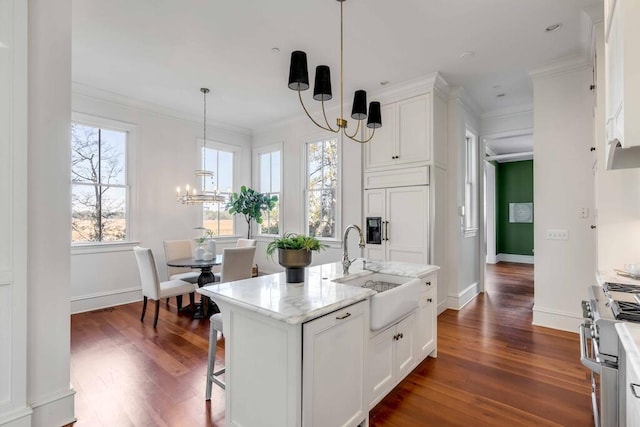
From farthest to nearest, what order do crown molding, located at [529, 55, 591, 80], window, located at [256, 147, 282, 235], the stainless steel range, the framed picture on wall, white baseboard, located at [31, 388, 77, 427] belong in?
the framed picture on wall
window, located at [256, 147, 282, 235]
crown molding, located at [529, 55, 591, 80]
white baseboard, located at [31, 388, 77, 427]
the stainless steel range

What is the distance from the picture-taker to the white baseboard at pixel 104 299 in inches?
164

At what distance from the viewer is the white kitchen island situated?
1423mm

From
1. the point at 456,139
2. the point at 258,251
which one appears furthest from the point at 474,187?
the point at 258,251

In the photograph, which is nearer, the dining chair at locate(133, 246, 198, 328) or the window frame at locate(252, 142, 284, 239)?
the dining chair at locate(133, 246, 198, 328)

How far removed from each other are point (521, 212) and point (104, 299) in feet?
31.9

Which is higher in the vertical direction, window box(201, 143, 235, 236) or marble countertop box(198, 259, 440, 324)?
window box(201, 143, 235, 236)

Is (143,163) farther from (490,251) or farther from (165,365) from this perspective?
(490,251)

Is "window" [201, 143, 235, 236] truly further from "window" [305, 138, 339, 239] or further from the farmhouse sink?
the farmhouse sink

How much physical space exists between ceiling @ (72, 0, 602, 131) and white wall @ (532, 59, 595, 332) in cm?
38

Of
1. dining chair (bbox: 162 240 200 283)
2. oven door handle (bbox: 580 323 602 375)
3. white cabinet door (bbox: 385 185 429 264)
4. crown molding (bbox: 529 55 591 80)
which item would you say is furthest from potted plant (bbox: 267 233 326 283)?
crown molding (bbox: 529 55 591 80)

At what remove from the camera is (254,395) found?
159cm

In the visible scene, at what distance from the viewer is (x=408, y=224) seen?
4086 millimetres

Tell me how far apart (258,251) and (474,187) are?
164 inches
